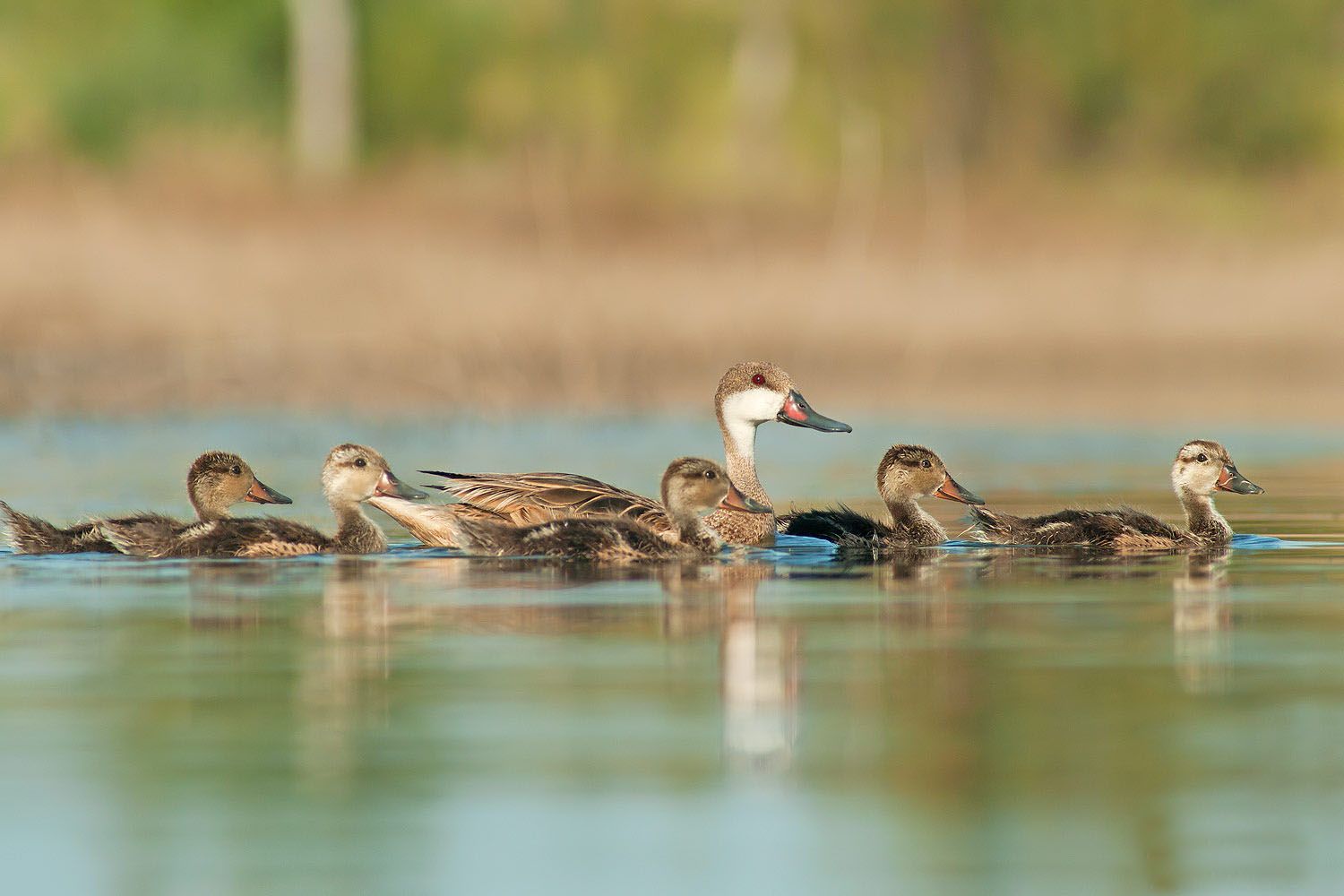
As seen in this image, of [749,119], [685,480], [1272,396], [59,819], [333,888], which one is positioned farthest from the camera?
[749,119]

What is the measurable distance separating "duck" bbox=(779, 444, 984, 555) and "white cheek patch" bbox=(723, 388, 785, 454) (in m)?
0.62

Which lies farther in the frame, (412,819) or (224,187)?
(224,187)

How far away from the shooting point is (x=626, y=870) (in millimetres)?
4336

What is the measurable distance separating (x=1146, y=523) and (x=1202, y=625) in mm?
2534

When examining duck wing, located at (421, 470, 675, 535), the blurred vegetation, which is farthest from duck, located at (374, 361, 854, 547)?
the blurred vegetation

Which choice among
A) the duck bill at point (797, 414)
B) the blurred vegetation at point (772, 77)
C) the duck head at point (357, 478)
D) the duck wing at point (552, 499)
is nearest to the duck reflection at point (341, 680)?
the duck head at point (357, 478)

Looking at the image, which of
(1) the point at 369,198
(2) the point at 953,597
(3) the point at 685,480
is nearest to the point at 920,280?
(1) the point at 369,198

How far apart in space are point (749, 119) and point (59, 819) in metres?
34.8

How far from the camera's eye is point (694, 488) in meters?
9.64

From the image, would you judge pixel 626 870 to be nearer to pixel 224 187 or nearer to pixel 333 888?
pixel 333 888

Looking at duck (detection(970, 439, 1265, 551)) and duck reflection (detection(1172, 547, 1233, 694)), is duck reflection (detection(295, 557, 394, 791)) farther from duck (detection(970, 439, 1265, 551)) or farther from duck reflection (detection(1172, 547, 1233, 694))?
duck (detection(970, 439, 1265, 551))

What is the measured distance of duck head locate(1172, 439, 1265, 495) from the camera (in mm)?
10266

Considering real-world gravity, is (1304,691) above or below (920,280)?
below

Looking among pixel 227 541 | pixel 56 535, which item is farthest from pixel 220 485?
pixel 56 535
